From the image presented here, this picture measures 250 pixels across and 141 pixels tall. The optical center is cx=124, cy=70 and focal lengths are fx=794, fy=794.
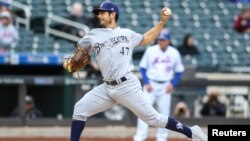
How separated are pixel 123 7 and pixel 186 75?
13.8 feet

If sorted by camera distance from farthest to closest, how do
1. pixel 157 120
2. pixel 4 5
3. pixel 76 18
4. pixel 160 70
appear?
1. pixel 76 18
2. pixel 4 5
3. pixel 160 70
4. pixel 157 120

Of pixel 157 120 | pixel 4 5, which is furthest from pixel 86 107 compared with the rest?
pixel 4 5

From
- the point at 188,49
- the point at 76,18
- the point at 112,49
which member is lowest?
the point at 112,49

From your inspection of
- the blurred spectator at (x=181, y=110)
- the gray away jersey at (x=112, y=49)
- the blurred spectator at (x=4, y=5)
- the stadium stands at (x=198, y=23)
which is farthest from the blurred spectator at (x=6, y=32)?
the gray away jersey at (x=112, y=49)

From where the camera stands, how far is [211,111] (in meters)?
13.6

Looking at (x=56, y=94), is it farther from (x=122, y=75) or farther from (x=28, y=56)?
(x=122, y=75)

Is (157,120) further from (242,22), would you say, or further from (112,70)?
(242,22)

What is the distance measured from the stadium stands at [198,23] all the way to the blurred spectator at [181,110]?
2.23m

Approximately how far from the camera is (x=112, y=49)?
28.0 ft

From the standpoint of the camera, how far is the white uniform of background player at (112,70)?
853 centimetres

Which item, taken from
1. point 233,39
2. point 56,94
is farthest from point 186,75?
point 233,39

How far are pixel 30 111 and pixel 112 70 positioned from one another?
4983mm

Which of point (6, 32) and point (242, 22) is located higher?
point (242, 22)

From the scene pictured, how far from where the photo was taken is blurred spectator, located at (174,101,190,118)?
44.3 feet
